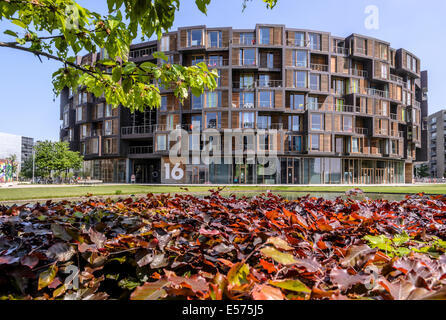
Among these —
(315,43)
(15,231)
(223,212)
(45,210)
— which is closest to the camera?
(15,231)

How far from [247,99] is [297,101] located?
7377mm

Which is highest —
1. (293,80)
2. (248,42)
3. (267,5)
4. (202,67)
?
(248,42)

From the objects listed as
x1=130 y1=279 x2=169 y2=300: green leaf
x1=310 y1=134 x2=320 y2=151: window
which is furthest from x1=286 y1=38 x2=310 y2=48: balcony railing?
x1=130 y1=279 x2=169 y2=300: green leaf

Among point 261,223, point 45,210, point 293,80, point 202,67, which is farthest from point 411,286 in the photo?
point 293,80

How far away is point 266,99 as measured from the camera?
35031 millimetres

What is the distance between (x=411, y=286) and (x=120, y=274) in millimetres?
1160

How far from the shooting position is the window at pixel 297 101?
36875 millimetres

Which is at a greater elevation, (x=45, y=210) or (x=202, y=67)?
(x=202, y=67)

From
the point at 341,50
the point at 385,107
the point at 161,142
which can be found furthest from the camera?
the point at 341,50

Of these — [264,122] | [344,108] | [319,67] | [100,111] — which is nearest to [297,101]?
[264,122]

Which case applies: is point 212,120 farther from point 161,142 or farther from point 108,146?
point 108,146

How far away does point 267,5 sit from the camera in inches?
130

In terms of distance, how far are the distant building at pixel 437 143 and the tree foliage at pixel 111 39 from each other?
120m
